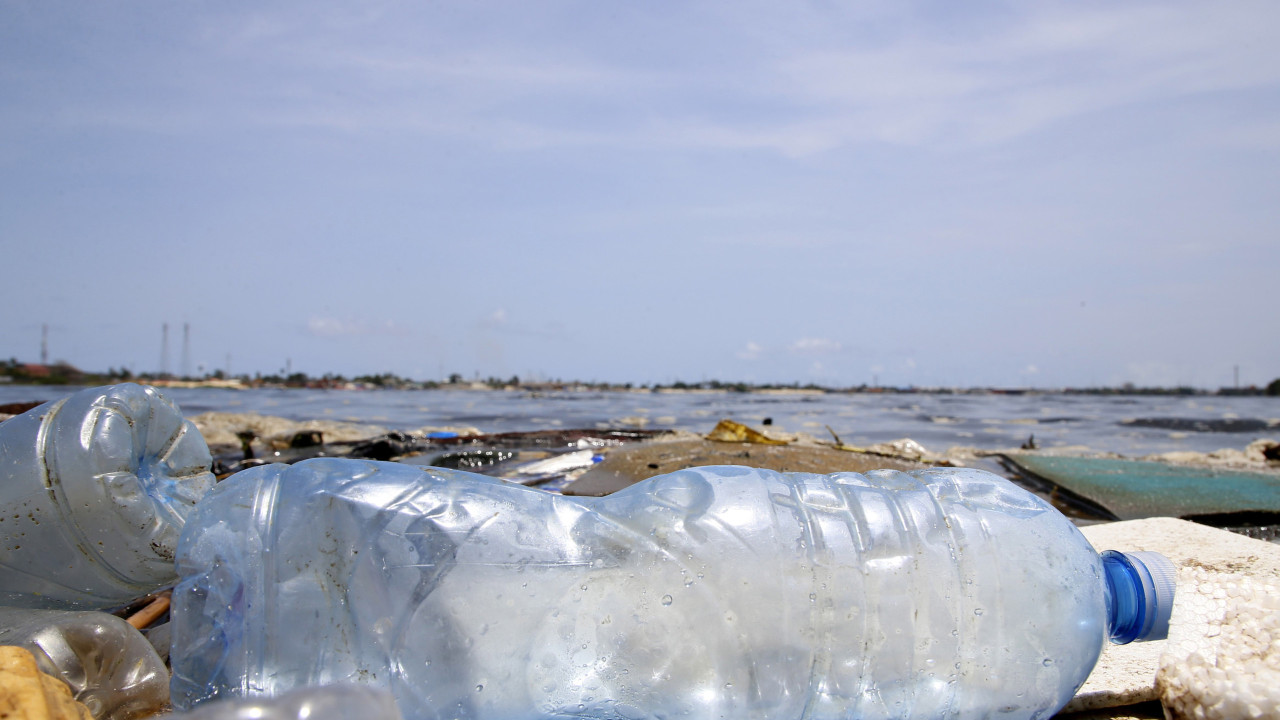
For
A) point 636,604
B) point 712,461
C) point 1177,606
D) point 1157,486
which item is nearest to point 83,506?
point 636,604

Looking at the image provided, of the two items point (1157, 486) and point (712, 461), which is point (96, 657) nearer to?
point (712, 461)

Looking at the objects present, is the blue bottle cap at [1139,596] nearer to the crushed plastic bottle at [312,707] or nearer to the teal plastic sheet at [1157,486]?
the crushed plastic bottle at [312,707]

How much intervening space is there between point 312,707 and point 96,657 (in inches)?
36.8

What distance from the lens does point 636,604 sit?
158 cm

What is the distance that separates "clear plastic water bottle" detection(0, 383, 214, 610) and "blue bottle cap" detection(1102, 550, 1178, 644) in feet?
6.64

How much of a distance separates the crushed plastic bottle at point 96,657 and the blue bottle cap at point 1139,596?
6.52 ft

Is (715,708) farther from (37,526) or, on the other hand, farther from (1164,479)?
(1164,479)

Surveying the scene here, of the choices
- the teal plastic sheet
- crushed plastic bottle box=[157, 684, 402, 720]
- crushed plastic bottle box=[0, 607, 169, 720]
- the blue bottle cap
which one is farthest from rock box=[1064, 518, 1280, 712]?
crushed plastic bottle box=[0, 607, 169, 720]

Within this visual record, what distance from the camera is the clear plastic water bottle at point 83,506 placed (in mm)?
1539

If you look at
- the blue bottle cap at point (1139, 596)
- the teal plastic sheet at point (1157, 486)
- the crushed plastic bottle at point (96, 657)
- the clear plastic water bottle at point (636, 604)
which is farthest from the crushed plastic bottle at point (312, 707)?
the teal plastic sheet at point (1157, 486)

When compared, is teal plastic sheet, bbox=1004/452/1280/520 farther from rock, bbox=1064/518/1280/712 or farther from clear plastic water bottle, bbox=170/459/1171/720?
clear plastic water bottle, bbox=170/459/1171/720

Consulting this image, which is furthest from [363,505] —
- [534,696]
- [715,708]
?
[715,708]

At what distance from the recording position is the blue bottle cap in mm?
1502

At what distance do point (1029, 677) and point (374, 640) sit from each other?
4.38 feet
